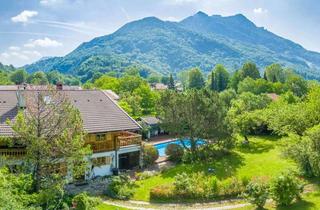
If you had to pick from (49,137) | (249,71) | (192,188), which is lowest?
(192,188)

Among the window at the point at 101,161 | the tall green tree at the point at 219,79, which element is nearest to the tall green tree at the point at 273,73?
the tall green tree at the point at 219,79

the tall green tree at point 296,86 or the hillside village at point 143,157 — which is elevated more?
the tall green tree at point 296,86

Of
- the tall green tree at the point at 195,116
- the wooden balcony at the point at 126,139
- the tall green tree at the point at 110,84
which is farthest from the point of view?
the tall green tree at the point at 110,84

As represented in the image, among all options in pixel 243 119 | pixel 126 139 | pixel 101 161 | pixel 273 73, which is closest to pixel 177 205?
pixel 101 161

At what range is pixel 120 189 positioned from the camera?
94.3 ft

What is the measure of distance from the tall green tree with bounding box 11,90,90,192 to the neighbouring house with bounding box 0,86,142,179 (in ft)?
18.5

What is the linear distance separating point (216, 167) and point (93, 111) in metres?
13.5

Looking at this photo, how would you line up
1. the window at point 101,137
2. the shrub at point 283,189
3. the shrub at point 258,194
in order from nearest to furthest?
the shrub at point 283,189
the shrub at point 258,194
the window at point 101,137

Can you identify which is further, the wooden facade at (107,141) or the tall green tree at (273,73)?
the tall green tree at (273,73)

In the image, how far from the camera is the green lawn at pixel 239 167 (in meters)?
31.8

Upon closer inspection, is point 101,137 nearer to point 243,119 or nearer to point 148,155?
point 148,155

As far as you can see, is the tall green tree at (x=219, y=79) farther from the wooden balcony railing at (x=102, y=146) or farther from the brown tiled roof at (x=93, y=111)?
the wooden balcony railing at (x=102, y=146)

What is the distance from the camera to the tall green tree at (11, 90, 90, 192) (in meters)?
23.2

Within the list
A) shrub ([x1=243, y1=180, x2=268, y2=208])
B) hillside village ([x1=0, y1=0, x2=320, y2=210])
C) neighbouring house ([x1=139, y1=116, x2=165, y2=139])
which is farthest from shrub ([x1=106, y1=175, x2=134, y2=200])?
neighbouring house ([x1=139, y1=116, x2=165, y2=139])
